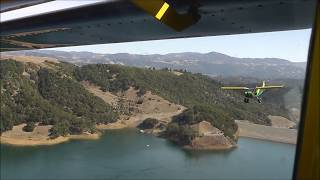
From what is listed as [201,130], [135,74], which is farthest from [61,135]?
[201,130]

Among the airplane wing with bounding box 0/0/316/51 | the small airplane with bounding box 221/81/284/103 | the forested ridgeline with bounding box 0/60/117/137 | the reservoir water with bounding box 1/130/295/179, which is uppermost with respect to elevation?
the airplane wing with bounding box 0/0/316/51

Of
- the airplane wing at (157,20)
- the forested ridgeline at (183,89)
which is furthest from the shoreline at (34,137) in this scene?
the airplane wing at (157,20)

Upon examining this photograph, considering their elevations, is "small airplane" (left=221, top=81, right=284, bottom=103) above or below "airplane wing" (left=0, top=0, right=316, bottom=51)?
below

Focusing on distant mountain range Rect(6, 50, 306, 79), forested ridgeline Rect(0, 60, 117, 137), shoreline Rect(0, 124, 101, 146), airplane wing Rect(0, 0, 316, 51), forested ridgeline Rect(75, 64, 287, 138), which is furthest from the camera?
shoreline Rect(0, 124, 101, 146)

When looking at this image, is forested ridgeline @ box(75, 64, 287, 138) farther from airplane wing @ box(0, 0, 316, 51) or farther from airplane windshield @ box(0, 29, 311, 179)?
airplane wing @ box(0, 0, 316, 51)

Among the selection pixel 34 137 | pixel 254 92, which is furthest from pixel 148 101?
pixel 254 92

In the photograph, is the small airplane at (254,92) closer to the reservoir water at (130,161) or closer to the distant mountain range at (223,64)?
the distant mountain range at (223,64)

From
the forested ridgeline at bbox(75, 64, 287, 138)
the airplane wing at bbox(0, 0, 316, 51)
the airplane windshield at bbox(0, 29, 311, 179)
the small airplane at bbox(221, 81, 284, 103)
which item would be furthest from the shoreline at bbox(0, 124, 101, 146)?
the small airplane at bbox(221, 81, 284, 103)
